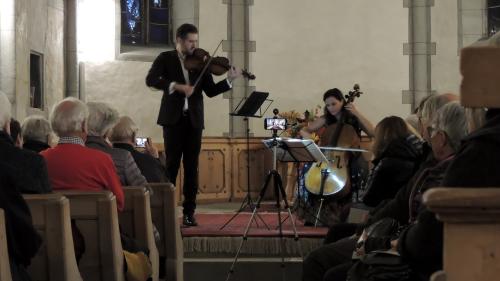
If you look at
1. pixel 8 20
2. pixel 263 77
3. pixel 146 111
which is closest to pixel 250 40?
pixel 263 77

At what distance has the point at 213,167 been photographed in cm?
1170

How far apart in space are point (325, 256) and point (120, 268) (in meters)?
1.11

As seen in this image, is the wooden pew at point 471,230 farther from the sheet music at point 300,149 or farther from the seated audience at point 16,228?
the sheet music at point 300,149

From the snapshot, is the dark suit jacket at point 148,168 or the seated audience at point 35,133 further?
the dark suit jacket at point 148,168

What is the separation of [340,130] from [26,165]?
15.2ft

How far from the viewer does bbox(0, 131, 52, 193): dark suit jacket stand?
3572 millimetres

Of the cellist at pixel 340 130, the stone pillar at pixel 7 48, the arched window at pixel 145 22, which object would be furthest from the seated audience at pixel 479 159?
the arched window at pixel 145 22

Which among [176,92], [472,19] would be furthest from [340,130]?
[472,19]

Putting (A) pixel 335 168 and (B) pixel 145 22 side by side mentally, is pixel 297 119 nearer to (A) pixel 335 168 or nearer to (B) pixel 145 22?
(B) pixel 145 22

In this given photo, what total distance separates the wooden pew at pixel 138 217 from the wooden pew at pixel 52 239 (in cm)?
95

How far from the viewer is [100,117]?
496cm

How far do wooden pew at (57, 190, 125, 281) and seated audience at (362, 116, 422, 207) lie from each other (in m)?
1.53

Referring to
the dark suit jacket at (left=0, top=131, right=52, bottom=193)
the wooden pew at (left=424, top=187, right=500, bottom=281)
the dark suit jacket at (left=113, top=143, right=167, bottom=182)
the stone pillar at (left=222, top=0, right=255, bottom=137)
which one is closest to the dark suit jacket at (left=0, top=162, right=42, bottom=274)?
the dark suit jacket at (left=0, top=131, right=52, bottom=193)

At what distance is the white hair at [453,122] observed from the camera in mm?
3309
